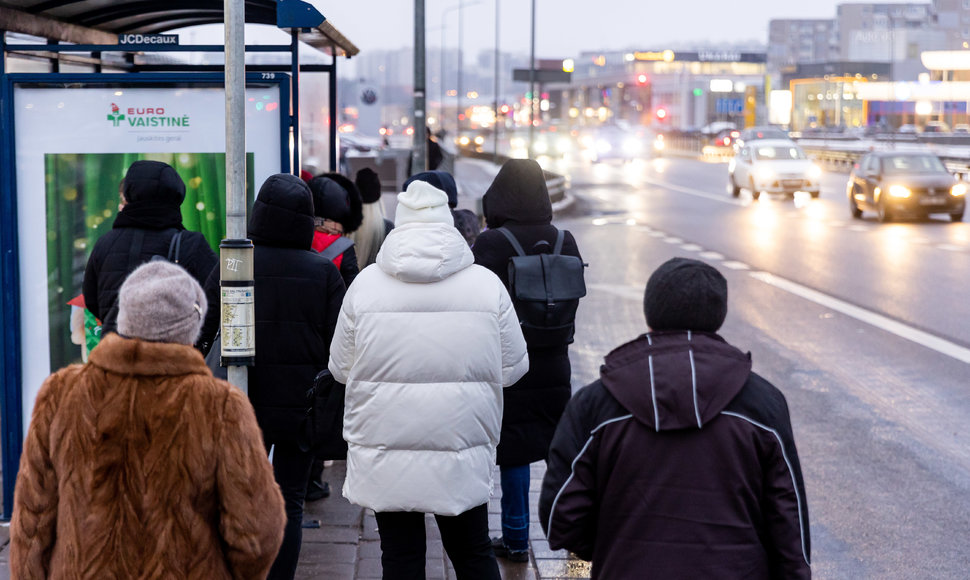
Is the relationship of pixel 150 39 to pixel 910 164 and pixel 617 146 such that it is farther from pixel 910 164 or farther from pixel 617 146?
pixel 617 146

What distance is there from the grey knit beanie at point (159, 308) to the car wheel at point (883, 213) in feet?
79.1

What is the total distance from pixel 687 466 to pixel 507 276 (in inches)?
95.7

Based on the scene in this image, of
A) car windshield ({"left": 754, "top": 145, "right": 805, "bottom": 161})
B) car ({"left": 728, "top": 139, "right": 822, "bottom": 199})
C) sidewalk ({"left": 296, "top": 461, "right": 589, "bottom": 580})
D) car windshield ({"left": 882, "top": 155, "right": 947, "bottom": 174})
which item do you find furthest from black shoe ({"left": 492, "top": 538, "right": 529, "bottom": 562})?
car windshield ({"left": 754, "top": 145, "right": 805, "bottom": 161})

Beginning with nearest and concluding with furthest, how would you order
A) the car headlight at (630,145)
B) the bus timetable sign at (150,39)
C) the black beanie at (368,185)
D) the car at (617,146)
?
the bus timetable sign at (150,39), the black beanie at (368,185), the car at (617,146), the car headlight at (630,145)

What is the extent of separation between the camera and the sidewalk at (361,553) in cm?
537

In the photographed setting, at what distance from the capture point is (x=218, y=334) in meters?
4.96

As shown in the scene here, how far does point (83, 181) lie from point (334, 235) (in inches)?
50.6

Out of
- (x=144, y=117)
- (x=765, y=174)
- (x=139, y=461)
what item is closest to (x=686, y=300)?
(x=139, y=461)

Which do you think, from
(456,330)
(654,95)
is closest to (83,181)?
(456,330)

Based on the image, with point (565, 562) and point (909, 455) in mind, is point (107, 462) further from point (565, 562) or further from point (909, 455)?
point (909, 455)

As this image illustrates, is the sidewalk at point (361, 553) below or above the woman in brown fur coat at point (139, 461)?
below

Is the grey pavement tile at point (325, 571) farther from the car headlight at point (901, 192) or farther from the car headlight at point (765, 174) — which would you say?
the car headlight at point (765, 174)

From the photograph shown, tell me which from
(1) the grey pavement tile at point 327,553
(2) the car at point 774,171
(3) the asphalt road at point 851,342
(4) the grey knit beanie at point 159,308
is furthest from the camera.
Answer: (2) the car at point 774,171

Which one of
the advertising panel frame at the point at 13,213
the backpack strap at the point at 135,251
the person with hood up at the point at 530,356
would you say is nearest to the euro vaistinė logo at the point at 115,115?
the advertising panel frame at the point at 13,213
